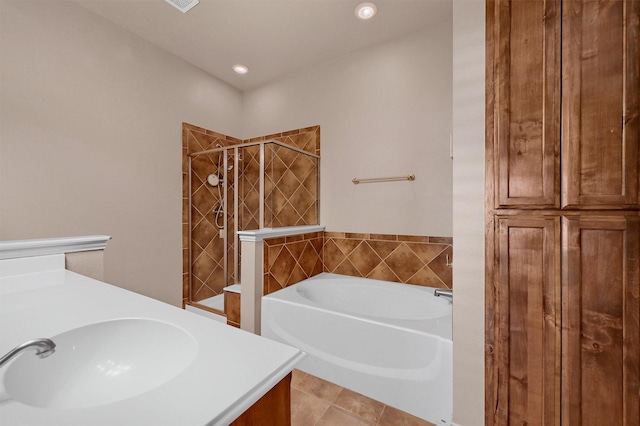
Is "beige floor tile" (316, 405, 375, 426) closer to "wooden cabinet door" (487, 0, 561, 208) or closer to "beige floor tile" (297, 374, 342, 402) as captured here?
"beige floor tile" (297, 374, 342, 402)

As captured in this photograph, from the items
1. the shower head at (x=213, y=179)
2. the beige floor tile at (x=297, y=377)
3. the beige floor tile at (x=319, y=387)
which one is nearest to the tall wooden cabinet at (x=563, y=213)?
the beige floor tile at (x=319, y=387)

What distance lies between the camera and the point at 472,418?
46.4 inches

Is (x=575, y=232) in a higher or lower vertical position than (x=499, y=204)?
lower

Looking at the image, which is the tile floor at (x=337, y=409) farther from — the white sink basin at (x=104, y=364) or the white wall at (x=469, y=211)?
the white sink basin at (x=104, y=364)

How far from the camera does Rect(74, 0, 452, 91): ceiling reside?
1910mm

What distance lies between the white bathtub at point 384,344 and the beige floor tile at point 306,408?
14cm

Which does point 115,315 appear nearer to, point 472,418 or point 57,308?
point 57,308

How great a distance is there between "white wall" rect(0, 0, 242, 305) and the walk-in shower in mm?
186

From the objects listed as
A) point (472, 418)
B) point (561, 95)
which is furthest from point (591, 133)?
point (472, 418)

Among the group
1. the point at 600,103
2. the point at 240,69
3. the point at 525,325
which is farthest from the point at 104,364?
the point at 240,69

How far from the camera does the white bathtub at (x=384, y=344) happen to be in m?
1.34

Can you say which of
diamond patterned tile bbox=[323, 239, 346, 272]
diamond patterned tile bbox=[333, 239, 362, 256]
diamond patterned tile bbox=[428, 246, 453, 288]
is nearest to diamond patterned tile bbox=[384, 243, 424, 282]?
diamond patterned tile bbox=[428, 246, 453, 288]

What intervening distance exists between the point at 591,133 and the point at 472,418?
4.26 ft

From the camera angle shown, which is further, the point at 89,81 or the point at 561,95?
the point at 89,81
